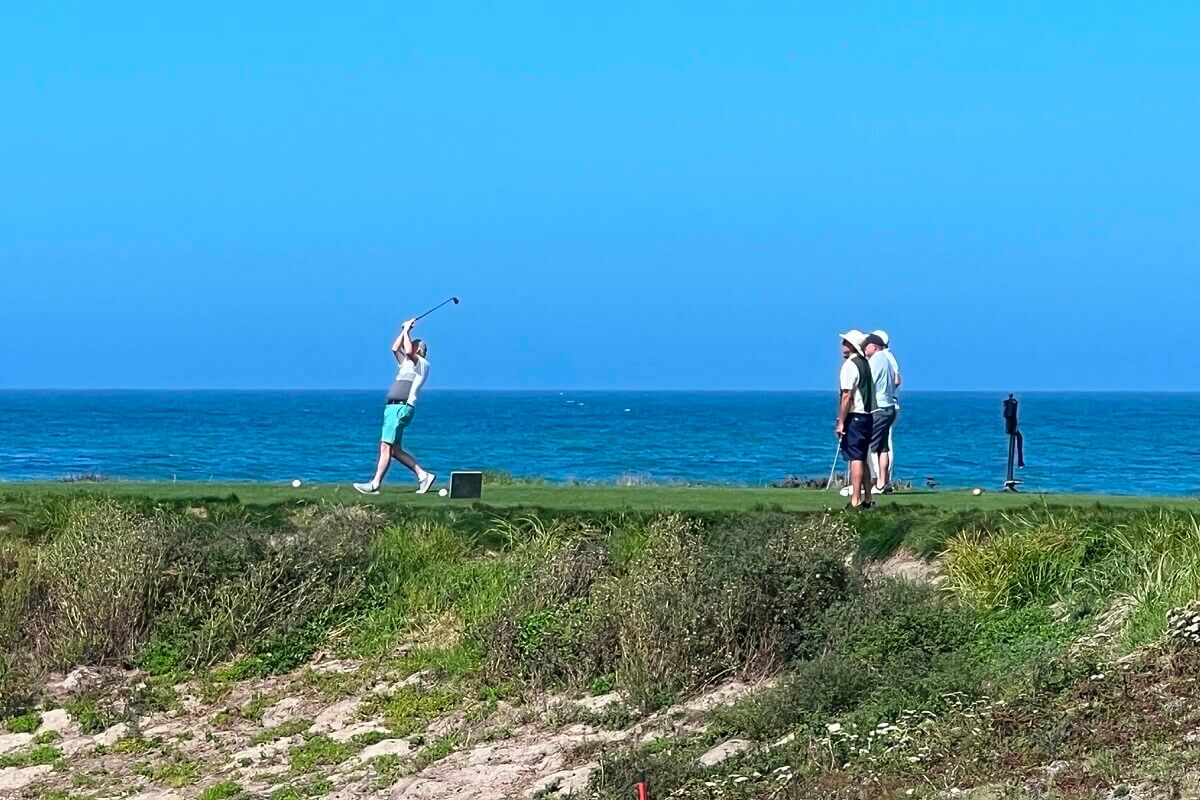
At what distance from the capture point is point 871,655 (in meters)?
13.0

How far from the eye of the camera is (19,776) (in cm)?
1443

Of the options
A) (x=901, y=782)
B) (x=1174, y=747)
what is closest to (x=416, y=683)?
(x=901, y=782)

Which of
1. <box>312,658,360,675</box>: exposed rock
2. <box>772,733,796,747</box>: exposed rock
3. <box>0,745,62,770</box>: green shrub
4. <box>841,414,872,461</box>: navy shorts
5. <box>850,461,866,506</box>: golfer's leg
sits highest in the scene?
<box>841,414,872,461</box>: navy shorts

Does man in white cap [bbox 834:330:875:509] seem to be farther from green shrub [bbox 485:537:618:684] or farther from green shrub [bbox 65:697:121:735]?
green shrub [bbox 65:697:121:735]

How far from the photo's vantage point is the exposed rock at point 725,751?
11609mm

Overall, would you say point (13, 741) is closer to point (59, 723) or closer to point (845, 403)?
point (59, 723)

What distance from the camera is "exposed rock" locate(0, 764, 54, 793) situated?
14197 millimetres

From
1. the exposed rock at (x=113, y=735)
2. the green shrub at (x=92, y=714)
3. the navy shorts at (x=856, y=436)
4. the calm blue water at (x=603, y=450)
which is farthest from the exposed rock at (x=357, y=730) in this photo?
the calm blue water at (x=603, y=450)

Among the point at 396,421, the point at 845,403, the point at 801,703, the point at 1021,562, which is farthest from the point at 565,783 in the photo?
the point at 396,421

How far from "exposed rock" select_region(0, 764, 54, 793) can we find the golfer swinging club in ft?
19.6

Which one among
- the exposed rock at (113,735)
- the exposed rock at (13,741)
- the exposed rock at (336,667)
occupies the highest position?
the exposed rock at (336,667)

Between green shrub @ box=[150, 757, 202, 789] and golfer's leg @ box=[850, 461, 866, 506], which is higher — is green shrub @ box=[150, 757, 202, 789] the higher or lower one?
the lower one

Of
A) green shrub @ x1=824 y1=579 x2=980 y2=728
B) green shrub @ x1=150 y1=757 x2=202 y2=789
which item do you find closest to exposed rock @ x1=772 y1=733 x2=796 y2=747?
green shrub @ x1=824 y1=579 x2=980 y2=728

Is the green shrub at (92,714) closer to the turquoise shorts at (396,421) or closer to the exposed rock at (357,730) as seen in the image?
the exposed rock at (357,730)
